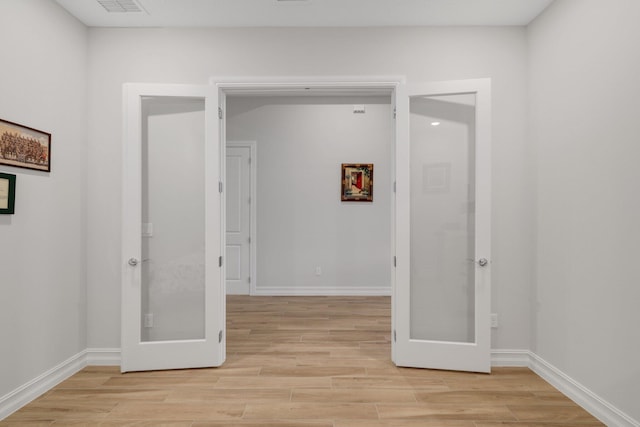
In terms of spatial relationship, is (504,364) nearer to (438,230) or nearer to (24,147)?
(438,230)

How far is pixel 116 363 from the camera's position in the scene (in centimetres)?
321

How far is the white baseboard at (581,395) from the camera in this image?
87.8 inches

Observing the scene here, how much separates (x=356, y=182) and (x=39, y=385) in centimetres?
450

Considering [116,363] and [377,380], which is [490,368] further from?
[116,363]

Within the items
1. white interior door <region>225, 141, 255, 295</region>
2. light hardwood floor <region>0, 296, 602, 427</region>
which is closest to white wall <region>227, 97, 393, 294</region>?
white interior door <region>225, 141, 255, 295</region>

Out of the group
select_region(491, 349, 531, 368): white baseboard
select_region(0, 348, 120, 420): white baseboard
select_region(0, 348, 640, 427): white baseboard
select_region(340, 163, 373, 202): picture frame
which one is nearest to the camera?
select_region(0, 348, 640, 427): white baseboard

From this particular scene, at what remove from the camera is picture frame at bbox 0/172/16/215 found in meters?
2.36

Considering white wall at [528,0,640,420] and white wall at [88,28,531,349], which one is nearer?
white wall at [528,0,640,420]

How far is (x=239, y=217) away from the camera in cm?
598

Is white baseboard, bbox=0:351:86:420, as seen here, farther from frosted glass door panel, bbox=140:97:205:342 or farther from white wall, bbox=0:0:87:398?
frosted glass door panel, bbox=140:97:205:342

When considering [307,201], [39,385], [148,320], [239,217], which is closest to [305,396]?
[148,320]

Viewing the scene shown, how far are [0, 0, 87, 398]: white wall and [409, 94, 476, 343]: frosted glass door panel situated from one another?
2.75 m

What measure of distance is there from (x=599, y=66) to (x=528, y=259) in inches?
60.0

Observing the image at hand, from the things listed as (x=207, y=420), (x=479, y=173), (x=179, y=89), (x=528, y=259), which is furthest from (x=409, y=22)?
(x=207, y=420)
